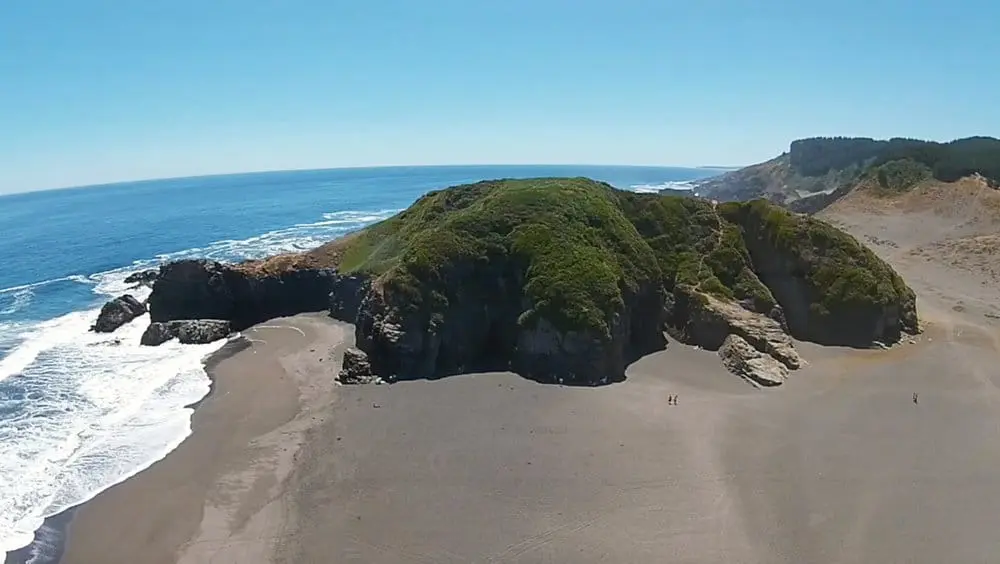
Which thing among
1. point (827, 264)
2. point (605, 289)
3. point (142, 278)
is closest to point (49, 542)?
point (605, 289)

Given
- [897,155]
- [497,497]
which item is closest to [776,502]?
[497,497]

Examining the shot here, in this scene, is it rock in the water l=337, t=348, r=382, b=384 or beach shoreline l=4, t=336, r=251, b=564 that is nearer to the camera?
beach shoreline l=4, t=336, r=251, b=564

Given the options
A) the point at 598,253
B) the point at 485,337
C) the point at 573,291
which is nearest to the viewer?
the point at 573,291

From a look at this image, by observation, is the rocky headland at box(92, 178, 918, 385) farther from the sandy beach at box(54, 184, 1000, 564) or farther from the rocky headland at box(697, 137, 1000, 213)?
the rocky headland at box(697, 137, 1000, 213)

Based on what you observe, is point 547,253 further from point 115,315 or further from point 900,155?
point 900,155

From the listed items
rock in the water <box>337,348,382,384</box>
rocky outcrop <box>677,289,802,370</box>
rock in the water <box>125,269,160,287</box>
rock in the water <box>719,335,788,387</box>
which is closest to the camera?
rock in the water <box>719,335,788,387</box>

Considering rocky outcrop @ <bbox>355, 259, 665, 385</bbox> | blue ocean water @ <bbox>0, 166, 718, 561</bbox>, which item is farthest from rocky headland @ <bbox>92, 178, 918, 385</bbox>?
blue ocean water @ <bbox>0, 166, 718, 561</bbox>

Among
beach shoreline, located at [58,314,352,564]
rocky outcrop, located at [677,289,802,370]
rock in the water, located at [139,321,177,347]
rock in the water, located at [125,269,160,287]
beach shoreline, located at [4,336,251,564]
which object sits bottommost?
beach shoreline, located at [4,336,251,564]

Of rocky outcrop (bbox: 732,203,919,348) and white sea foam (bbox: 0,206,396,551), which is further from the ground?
rocky outcrop (bbox: 732,203,919,348)

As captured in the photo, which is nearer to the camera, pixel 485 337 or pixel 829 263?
pixel 485 337
